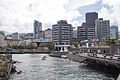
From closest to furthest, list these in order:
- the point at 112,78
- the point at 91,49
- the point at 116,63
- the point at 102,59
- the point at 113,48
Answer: the point at 112,78
the point at 116,63
the point at 102,59
the point at 113,48
the point at 91,49

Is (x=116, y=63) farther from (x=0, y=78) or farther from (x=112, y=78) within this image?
(x=0, y=78)

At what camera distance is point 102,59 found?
8412 centimetres

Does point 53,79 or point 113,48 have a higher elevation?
point 113,48

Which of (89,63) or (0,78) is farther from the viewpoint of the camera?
(89,63)

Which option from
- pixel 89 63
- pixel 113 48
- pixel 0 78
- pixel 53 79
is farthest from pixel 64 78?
pixel 113 48

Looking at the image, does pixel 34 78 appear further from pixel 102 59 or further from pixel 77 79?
pixel 102 59

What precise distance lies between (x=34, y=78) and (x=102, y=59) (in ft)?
79.3

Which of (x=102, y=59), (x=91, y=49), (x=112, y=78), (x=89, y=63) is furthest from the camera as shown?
(x=91, y=49)

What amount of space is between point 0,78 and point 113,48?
227 feet

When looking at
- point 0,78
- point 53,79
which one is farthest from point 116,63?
point 0,78

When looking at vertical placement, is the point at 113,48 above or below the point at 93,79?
above

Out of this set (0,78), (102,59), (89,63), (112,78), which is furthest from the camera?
(89,63)

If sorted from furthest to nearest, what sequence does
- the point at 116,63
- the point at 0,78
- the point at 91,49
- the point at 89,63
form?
the point at 91,49 → the point at 89,63 → the point at 116,63 → the point at 0,78

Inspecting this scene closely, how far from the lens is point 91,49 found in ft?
588
